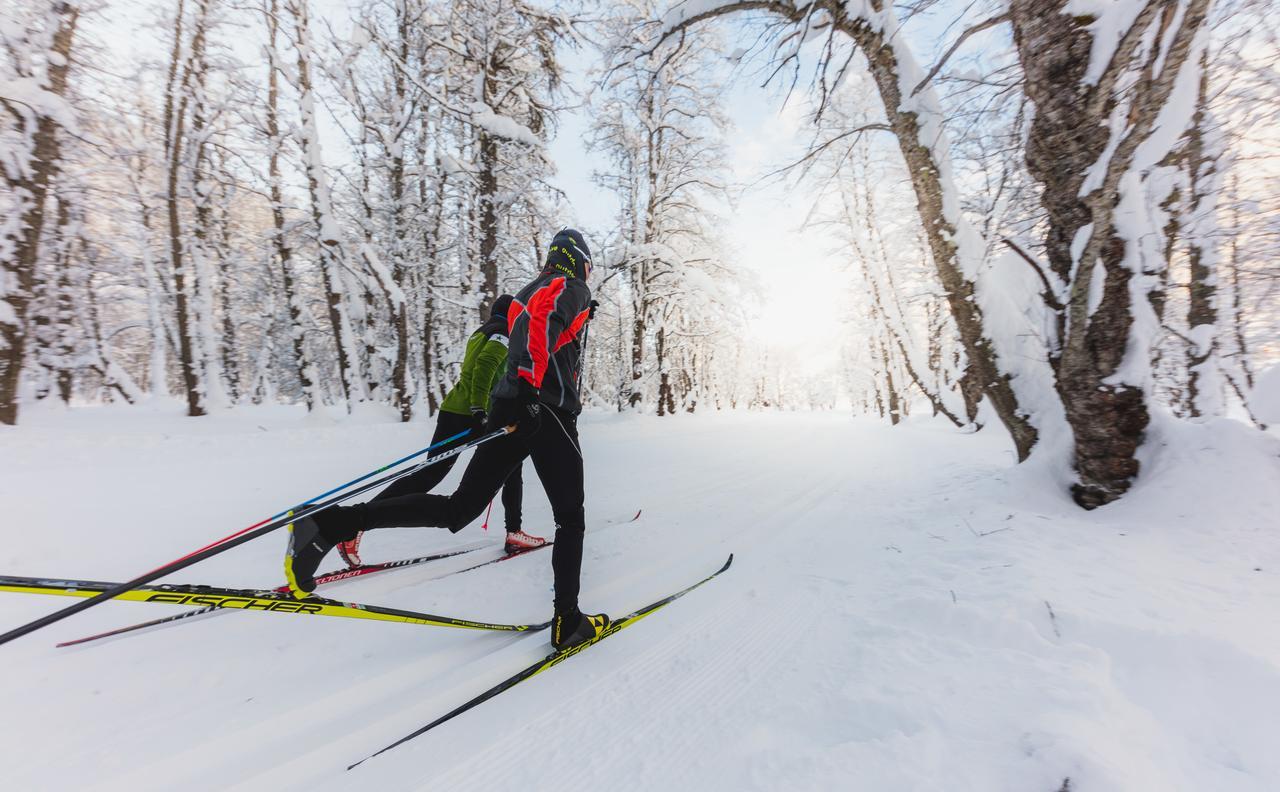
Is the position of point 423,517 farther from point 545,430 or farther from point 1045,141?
point 1045,141

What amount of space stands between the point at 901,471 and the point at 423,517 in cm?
632

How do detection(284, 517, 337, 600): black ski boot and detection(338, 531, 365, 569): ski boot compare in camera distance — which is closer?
detection(284, 517, 337, 600): black ski boot

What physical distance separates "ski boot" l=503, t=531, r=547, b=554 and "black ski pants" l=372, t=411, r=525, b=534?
0.27 ft

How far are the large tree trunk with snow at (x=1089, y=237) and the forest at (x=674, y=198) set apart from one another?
0.02m

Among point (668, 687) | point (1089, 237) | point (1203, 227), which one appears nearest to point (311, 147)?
point (668, 687)

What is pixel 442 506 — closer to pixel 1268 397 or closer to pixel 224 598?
pixel 224 598

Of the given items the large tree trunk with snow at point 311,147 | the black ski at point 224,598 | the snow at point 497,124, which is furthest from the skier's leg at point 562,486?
the large tree trunk with snow at point 311,147

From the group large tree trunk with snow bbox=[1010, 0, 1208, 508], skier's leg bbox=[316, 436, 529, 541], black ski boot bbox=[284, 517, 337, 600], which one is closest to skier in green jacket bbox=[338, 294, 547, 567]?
skier's leg bbox=[316, 436, 529, 541]

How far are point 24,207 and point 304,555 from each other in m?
8.69

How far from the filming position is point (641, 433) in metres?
11.4

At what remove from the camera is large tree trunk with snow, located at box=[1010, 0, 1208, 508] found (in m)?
3.24

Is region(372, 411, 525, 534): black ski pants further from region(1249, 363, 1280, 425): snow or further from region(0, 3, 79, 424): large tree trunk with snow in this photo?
region(0, 3, 79, 424): large tree trunk with snow

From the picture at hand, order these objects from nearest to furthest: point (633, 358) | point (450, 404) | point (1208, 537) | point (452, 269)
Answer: point (1208, 537)
point (450, 404)
point (633, 358)
point (452, 269)

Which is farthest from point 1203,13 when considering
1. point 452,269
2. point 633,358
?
point 452,269
